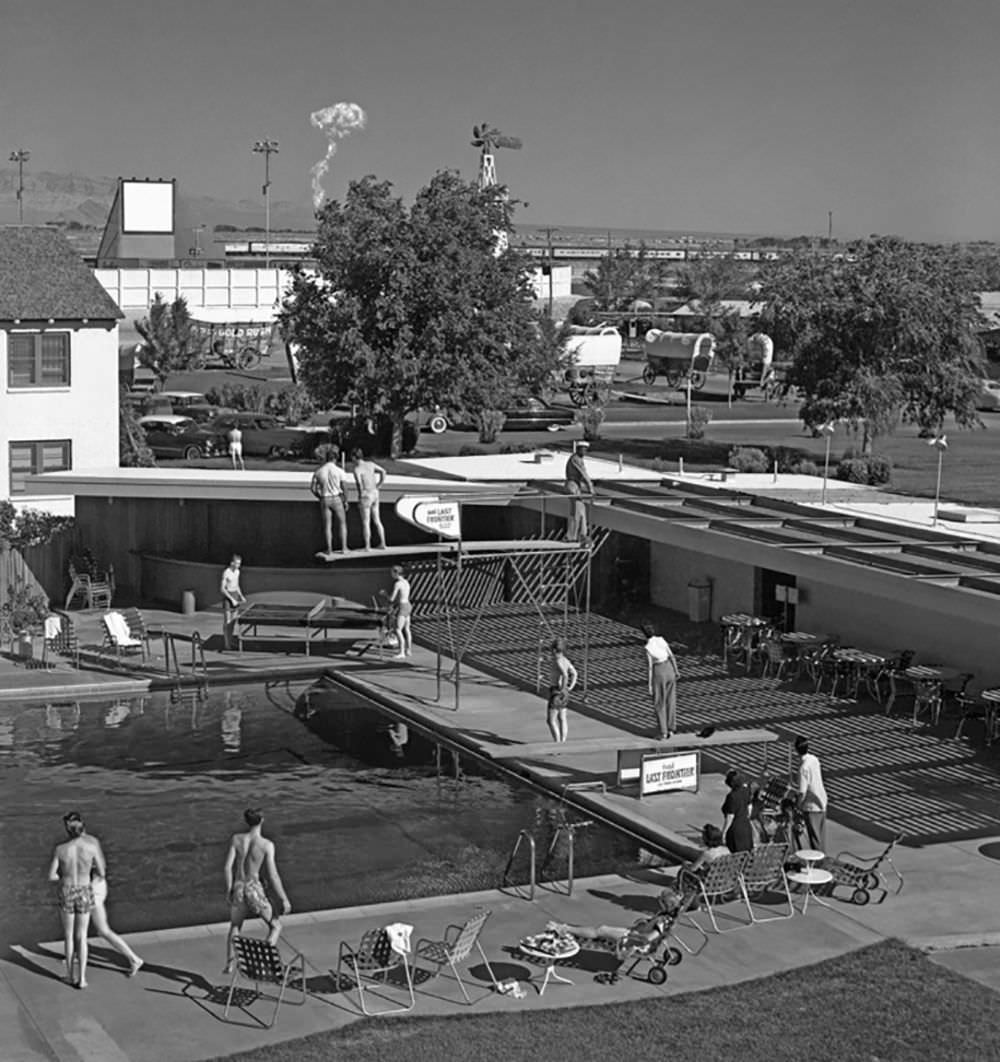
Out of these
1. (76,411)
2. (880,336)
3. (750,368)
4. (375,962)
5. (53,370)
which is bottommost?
(375,962)

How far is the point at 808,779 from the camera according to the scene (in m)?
20.8

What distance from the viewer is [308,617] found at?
113 feet

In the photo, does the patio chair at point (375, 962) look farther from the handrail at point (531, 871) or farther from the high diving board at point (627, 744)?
the high diving board at point (627, 744)

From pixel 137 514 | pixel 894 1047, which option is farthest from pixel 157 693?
pixel 894 1047

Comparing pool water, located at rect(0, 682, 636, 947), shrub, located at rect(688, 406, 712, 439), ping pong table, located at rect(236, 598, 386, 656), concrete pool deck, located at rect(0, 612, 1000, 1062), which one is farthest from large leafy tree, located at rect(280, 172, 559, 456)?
concrete pool deck, located at rect(0, 612, 1000, 1062)

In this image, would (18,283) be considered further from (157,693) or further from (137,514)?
(157,693)

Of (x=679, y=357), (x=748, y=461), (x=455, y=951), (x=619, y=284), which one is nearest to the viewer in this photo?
(x=455, y=951)

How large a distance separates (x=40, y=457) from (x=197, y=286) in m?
57.3

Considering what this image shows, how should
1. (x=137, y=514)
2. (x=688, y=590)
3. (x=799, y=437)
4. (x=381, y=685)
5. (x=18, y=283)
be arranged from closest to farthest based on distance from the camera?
(x=381, y=685), (x=688, y=590), (x=137, y=514), (x=18, y=283), (x=799, y=437)

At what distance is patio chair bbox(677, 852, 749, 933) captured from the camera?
1877cm

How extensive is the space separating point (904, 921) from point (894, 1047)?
3.62 meters

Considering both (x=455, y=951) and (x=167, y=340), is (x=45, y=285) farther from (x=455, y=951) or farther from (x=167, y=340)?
(x=167, y=340)

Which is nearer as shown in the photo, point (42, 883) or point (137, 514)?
point (42, 883)

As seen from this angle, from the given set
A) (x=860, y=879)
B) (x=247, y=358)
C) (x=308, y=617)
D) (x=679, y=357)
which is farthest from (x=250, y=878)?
(x=247, y=358)
